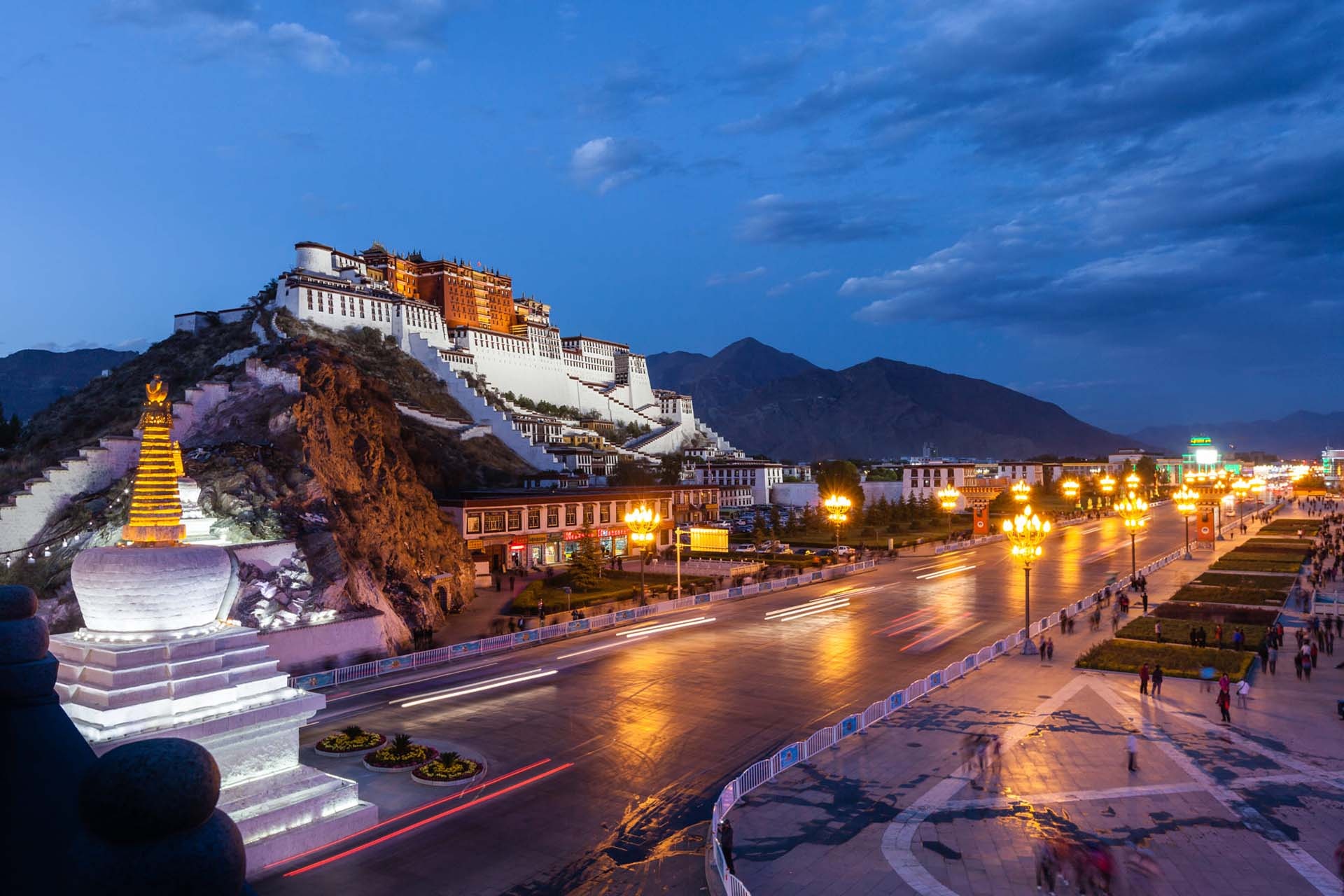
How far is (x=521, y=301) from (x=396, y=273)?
23.9 metres

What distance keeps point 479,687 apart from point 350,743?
21.8 ft

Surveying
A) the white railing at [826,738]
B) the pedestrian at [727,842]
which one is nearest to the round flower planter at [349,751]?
the white railing at [826,738]

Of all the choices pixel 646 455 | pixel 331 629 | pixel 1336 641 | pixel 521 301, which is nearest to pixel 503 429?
pixel 646 455

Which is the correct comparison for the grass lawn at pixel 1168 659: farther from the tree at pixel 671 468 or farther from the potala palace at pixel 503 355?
the potala palace at pixel 503 355

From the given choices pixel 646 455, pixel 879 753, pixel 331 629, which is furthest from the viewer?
pixel 646 455

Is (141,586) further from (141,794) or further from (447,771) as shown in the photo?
(141,794)

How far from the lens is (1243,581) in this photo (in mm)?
46562

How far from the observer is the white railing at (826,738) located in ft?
47.1

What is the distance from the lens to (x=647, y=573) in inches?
2112

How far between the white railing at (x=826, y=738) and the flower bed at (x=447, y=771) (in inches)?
217

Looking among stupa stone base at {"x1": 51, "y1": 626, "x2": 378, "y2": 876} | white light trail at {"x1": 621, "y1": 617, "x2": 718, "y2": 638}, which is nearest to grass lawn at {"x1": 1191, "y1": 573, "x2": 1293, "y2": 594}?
white light trail at {"x1": 621, "y1": 617, "x2": 718, "y2": 638}

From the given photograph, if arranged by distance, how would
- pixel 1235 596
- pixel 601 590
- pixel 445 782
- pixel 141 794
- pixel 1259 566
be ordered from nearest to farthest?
pixel 141 794 < pixel 445 782 < pixel 1235 596 < pixel 601 590 < pixel 1259 566

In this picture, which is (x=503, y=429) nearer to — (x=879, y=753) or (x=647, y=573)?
(x=647, y=573)

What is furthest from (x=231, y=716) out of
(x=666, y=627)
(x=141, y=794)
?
(x=666, y=627)
